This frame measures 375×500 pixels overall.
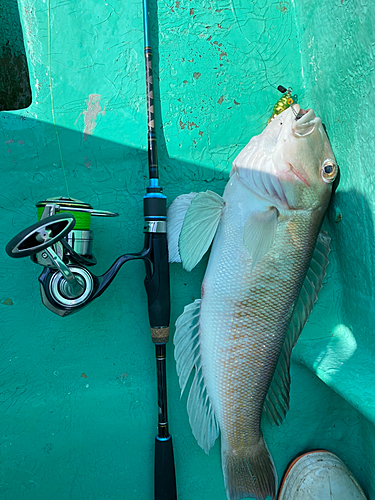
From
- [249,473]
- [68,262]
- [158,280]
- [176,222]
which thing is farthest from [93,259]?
[249,473]

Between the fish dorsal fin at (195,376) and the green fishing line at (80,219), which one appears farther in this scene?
the fish dorsal fin at (195,376)

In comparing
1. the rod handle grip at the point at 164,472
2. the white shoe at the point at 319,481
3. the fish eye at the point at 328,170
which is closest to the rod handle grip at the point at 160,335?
the rod handle grip at the point at 164,472

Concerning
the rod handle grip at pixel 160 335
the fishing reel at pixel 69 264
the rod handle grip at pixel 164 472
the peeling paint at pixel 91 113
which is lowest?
the rod handle grip at pixel 164 472

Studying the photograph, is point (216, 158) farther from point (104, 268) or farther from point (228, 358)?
point (228, 358)

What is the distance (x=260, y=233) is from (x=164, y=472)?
4.32ft

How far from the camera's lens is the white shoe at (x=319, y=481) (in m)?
1.94

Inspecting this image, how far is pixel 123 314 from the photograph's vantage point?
1866 millimetres

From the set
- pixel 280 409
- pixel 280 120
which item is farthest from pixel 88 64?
pixel 280 409

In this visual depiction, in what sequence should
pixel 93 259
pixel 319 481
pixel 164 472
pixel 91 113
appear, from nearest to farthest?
pixel 93 259 < pixel 164 472 < pixel 91 113 < pixel 319 481

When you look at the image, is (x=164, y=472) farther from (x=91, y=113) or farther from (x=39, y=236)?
(x=91, y=113)

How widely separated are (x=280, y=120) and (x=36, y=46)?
1359 mm

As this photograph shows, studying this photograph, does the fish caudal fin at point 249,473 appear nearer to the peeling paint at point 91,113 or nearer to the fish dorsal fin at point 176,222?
the fish dorsal fin at point 176,222

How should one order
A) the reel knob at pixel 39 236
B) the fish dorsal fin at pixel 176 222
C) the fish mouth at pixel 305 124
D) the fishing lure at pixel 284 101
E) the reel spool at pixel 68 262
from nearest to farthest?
the reel knob at pixel 39 236, the reel spool at pixel 68 262, the fish mouth at pixel 305 124, the fish dorsal fin at pixel 176 222, the fishing lure at pixel 284 101

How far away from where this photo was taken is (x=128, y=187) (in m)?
1.86
